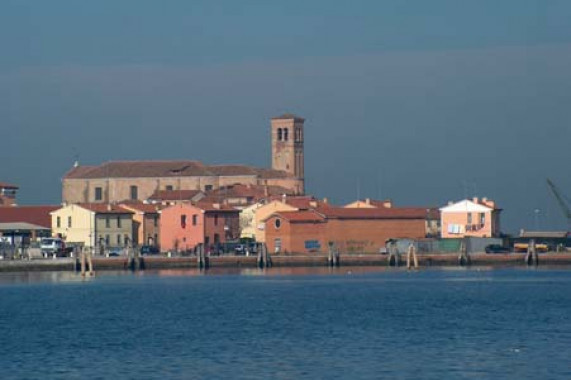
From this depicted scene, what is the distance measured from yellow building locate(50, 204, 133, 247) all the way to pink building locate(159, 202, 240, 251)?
2.99m

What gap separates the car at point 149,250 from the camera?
11625 centimetres

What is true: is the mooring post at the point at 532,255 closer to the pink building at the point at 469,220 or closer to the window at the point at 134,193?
the pink building at the point at 469,220

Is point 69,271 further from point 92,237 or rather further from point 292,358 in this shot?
point 292,358

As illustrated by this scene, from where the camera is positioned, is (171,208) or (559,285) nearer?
(559,285)

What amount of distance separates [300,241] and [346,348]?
6948cm

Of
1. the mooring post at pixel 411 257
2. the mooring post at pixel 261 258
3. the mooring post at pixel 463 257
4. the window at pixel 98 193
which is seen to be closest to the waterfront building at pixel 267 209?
the mooring post at pixel 261 258

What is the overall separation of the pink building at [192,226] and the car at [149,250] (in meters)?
1.98

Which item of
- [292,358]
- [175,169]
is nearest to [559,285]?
[292,358]

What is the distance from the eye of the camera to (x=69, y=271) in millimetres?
107750

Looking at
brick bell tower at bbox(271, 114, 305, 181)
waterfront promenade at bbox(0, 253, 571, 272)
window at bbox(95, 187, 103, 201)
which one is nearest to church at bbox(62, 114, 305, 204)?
window at bbox(95, 187, 103, 201)

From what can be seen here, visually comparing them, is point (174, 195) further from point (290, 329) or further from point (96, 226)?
point (290, 329)

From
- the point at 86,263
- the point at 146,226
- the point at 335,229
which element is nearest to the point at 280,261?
the point at 335,229

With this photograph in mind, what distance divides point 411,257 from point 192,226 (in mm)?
19910

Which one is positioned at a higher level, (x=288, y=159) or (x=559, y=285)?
(x=288, y=159)
